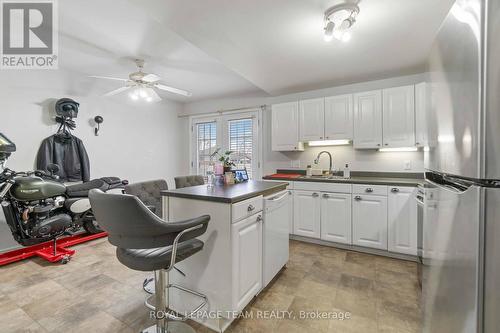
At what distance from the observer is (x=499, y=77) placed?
0.56m

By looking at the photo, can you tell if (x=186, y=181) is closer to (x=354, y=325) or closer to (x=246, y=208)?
(x=246, y=208)

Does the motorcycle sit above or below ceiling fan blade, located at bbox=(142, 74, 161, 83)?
below

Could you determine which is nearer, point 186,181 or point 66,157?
point 186,181

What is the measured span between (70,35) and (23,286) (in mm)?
2567

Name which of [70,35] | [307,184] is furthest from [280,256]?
[70,35]

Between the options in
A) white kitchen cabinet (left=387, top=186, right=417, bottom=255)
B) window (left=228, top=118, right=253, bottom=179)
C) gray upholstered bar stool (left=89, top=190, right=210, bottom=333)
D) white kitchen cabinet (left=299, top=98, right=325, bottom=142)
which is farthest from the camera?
window (left=228, top=118, right=253, bottom=179)

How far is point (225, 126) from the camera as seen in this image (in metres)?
4.68

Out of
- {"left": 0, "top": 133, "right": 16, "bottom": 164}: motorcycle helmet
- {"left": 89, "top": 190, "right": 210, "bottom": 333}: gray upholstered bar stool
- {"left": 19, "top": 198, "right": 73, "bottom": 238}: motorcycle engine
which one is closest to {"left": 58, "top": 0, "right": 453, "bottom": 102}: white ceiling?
{"left": 0, "top": 133, "right": 16, "bottom": 164}: motorcycle helmet

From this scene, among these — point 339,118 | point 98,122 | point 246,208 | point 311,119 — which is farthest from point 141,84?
point 339,118

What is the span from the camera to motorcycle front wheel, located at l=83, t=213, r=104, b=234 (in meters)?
3.03

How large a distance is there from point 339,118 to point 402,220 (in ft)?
5.14

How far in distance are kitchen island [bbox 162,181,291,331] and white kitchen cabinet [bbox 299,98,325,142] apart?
1987mm

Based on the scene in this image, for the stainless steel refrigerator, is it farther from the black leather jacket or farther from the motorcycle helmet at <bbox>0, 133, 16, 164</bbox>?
the black leather jacket

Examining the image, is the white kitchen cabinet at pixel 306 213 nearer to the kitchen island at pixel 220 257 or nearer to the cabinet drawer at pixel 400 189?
the cabinet drawer at pixel 400 189
